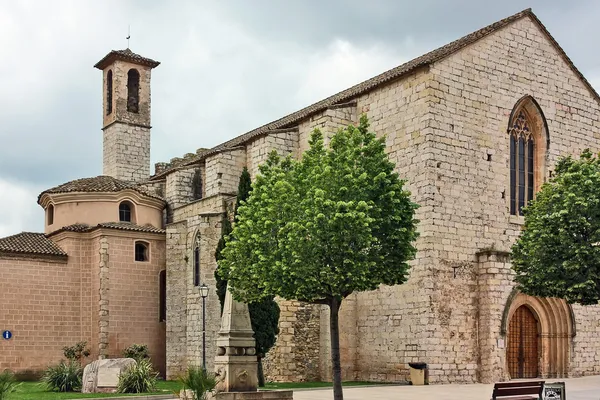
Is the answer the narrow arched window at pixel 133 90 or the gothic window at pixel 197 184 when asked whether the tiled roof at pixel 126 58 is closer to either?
the narrow arched window at pixel 133 90

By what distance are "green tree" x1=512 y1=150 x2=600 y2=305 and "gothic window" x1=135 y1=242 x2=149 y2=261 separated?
1990cm

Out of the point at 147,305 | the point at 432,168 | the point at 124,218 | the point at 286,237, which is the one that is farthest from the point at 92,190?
the point at 286,237

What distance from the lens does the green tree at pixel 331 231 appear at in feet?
64.8

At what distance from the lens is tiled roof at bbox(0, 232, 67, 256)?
35.8 meters

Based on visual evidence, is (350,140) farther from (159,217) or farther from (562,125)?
(159,217)

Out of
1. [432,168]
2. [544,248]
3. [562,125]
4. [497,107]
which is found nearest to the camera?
[544,248]

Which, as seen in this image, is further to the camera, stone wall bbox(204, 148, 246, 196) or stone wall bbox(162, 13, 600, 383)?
stone wall bbox(204, 148, 246, 196)

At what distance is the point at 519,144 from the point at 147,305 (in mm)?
17441

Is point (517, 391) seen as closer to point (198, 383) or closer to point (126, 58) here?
point (198, 383)

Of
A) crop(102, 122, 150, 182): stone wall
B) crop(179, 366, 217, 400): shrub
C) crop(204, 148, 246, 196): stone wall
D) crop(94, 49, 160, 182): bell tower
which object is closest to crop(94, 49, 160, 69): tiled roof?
crop(94, 49, 160, 182): bell tower

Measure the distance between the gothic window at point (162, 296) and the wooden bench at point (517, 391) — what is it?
22955 mm

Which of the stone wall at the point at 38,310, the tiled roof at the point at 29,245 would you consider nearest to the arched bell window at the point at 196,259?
the stone wall at the point at 38,310

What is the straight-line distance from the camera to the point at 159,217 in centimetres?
4028

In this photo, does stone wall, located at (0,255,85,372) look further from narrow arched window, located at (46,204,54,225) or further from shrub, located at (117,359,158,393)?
shrub, located at (117,359,158,393)
